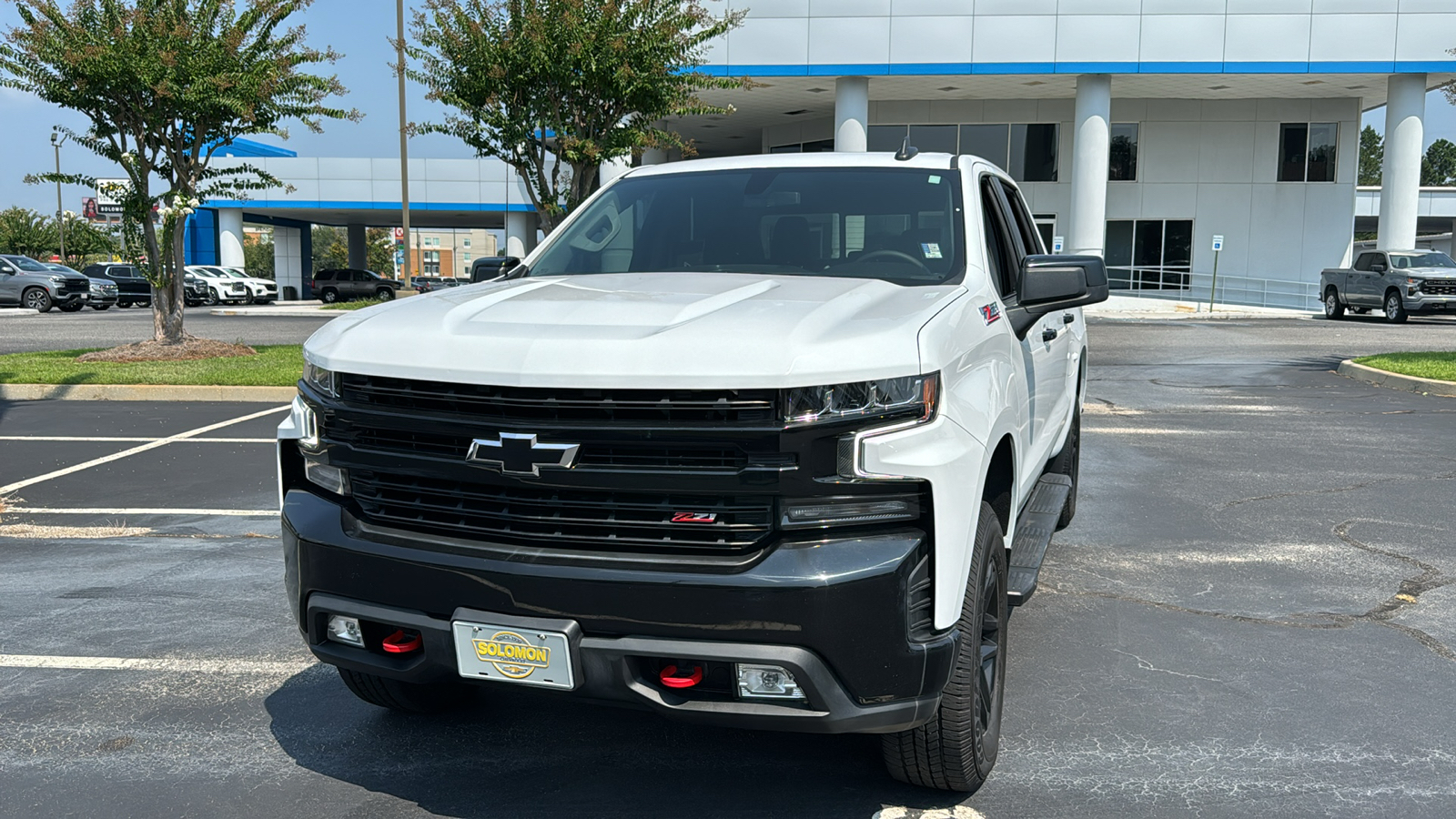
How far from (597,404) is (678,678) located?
0.72 meters

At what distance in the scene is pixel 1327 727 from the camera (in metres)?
4.04

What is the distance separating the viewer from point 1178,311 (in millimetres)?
36281

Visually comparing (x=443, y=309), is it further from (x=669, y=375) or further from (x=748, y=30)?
(x=748, y=30)

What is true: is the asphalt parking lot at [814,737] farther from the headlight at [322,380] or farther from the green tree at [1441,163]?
the green tree at [1441,163]

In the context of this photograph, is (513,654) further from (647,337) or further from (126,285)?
(126,285)

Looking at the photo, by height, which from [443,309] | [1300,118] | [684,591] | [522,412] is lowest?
[684,591]

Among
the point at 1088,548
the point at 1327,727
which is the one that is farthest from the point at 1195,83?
the point at 1327,727

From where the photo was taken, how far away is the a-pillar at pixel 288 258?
61.2 metres

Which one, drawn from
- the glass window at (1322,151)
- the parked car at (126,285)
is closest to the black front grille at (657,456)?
the glass window at (1322,151)

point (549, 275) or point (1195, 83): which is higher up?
point (1195, 83)

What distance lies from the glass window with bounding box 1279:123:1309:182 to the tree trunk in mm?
36148

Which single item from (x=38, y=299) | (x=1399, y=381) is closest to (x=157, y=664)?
(x=1399, y=381)

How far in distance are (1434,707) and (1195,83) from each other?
3657 cm

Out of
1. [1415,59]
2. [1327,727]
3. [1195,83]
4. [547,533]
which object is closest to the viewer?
[547,533]
